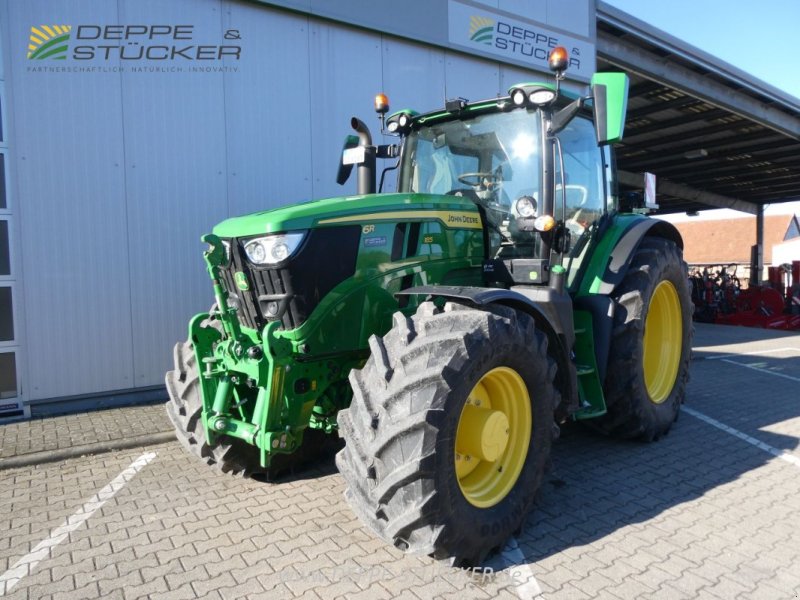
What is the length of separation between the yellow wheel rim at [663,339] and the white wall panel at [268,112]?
402cm

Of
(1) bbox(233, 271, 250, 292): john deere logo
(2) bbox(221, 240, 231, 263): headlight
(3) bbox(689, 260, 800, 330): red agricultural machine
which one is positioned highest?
(2) bbox(221, 240, 231, 263): headlight

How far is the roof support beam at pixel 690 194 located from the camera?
19.9 metres

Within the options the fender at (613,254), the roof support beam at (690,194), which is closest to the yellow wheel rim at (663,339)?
the fender at (613,254)

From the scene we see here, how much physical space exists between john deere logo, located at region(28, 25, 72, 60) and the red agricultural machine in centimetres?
1246

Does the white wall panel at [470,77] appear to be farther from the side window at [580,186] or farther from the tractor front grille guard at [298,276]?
the tractor front grille guard at [298,276]

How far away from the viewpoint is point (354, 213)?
333cm

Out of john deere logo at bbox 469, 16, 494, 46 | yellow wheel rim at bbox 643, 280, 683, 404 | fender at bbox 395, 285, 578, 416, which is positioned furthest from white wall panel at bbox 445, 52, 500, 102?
fender at bbox 395, 285, 578, 416

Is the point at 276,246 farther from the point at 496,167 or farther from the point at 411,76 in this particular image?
the point at 411,76

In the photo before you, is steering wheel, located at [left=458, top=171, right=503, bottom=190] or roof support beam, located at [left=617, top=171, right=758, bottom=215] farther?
roof support beam, located at [left=617, top=171, right=758, bottom=215]

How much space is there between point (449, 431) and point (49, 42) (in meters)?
5.55

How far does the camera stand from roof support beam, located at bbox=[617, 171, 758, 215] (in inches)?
783

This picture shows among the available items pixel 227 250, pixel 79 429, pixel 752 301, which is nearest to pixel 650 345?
pixel 227 250

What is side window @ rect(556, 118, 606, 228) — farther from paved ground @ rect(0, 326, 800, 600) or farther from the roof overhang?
the roof overhang

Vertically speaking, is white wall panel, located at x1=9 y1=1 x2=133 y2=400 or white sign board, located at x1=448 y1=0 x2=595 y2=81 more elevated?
white sign board, located at x1=448 y1=0 x2=595 y2=81
